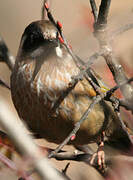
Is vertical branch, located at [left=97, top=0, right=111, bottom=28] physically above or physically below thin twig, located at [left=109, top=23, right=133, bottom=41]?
above

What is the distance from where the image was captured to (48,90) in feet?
9.35

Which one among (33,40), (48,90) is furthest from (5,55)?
(48,90)

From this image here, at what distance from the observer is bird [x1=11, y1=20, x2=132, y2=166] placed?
2840mm

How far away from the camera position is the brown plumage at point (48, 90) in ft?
9.32

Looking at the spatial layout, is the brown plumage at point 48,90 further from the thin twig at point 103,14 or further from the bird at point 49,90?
the thin twig at point 103,14

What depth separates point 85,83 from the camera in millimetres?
3000

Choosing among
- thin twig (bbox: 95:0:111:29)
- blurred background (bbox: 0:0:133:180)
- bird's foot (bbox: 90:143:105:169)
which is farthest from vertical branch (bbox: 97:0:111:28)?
bird's foot (bbox: 90:143:105:169)

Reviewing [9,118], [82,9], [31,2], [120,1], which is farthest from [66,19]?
[9,118]

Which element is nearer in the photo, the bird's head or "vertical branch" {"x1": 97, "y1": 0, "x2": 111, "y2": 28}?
"vertical branch" {"x1": 97, "y1": 0, "x2": 111, "y2": 28}

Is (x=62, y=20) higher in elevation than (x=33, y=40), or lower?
Answer: lower

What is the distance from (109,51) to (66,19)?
6.82 feet

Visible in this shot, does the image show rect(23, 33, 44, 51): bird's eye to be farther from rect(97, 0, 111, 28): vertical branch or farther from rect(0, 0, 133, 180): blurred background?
rect(97, 0, 111, 28): vertical branch

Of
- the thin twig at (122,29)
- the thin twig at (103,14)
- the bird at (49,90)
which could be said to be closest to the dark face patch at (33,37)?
the bird at (49,90)

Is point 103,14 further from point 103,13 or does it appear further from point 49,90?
point 49,90
